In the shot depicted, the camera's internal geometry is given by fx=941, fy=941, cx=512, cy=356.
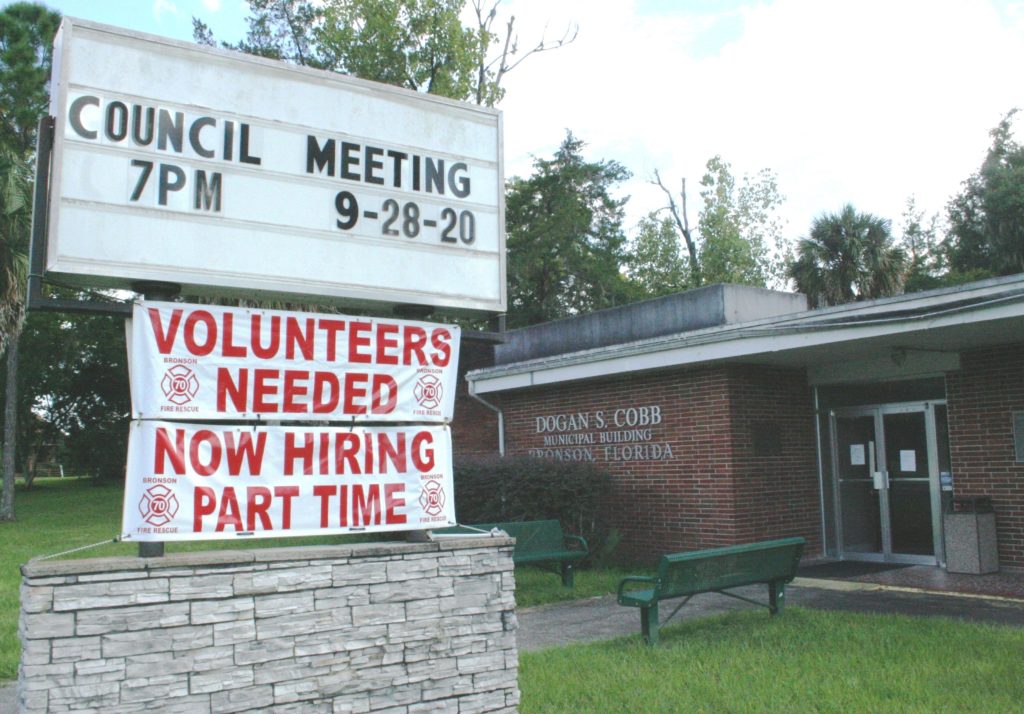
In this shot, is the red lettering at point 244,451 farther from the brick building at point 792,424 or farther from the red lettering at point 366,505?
the brick building at point 792,424

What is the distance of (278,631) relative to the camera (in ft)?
15.7

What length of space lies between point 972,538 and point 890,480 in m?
1.88

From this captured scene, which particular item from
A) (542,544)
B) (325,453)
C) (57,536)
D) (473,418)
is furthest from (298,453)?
(57,536)

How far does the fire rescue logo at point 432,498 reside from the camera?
5324 millimetres

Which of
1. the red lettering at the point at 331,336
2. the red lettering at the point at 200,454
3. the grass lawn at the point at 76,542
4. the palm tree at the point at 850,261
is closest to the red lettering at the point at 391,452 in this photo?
the red lettering at the point at 331,336

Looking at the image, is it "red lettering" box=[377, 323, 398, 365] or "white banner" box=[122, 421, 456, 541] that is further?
"red lettering" box=[377, 323, 398, 365]

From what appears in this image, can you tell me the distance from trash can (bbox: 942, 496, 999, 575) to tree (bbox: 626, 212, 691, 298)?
3340 cm

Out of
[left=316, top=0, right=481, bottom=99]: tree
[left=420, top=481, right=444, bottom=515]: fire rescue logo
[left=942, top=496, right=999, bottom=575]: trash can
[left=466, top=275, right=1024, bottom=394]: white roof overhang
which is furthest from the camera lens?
[left=316, top=0, right=481, bottom=99]: tree

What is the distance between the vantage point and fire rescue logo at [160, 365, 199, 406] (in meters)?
4.72

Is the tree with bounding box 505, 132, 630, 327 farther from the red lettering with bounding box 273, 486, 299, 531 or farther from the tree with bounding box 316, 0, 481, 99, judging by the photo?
the red lettering with bounding box 273, 486, 299, 531

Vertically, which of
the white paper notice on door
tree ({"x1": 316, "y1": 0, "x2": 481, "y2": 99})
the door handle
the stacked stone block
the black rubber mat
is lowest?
the black rubber mat

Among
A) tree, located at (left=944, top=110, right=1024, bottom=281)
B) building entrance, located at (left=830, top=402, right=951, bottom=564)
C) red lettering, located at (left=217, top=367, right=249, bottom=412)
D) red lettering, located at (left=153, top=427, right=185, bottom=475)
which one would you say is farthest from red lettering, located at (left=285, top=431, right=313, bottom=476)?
tree, located at (left=944, top=110, right=1024, bottom=281)

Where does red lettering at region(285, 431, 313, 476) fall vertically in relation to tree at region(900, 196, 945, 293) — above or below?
below

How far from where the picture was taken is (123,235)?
4668mm
